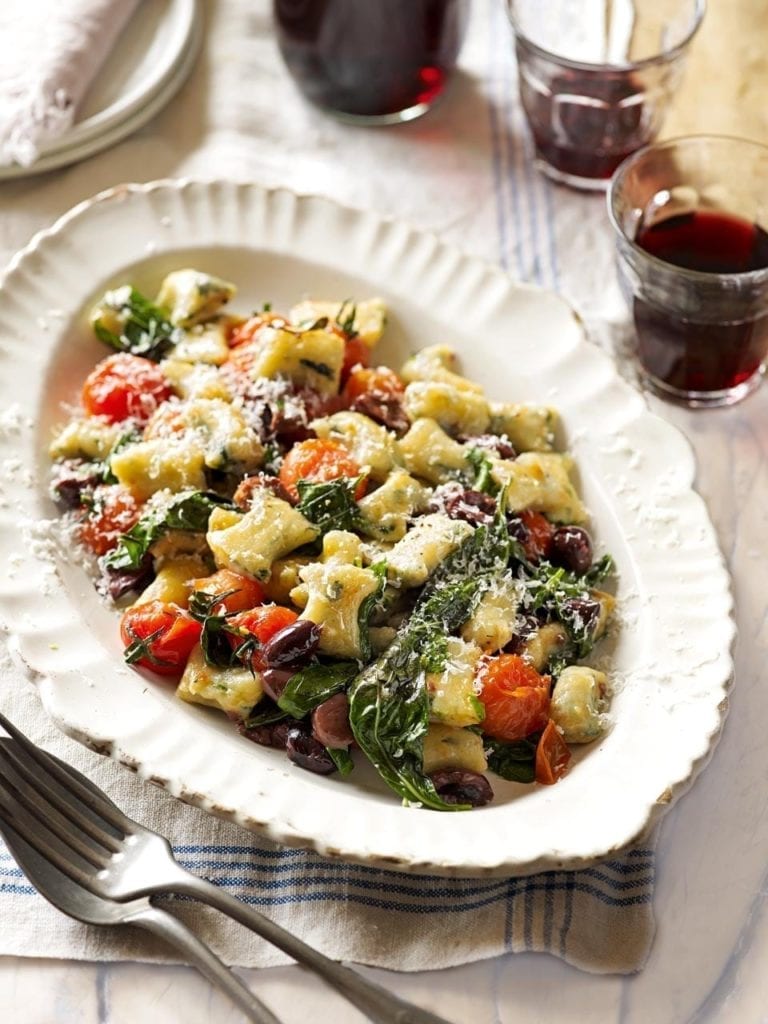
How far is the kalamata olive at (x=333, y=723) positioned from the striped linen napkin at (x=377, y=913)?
208 millimetres

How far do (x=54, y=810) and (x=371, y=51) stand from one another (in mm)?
2101

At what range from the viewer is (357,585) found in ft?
6.93

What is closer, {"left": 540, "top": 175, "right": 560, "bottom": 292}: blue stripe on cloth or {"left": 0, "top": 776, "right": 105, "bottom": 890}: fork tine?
{"left": 0, "top": 776, "right": 105, "bottom": 890}: fork tine

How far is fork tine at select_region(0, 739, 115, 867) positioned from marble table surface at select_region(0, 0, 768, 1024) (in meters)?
0.19

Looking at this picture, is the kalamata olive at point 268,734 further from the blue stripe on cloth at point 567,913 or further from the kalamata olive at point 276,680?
the blue stripe on cloth at point 567,913

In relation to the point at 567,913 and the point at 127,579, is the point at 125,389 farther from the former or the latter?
the point at 567,913

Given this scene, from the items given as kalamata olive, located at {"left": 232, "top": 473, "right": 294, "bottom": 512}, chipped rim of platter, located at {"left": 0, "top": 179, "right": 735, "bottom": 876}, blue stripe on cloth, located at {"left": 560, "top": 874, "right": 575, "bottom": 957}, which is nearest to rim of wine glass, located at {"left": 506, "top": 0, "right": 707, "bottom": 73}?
chipped rim of platter, located at {"left": 0, "top": 179, "right": 735, "bottom": 876}

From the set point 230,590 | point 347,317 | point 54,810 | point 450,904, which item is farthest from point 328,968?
point 347,317

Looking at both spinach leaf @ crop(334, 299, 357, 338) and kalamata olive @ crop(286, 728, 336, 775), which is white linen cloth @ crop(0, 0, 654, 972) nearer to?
kalamata olive @ crop(286, 728, 336, 775)

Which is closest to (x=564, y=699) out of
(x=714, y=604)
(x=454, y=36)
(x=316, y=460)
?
(x=714, y=604)

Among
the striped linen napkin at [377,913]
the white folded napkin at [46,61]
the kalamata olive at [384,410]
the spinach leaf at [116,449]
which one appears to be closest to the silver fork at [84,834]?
the striped linen napkin at [377,913]

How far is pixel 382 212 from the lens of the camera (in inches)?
129

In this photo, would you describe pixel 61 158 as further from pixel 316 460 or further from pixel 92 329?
pixel 316 460

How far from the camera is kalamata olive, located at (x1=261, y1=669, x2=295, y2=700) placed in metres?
2.06
